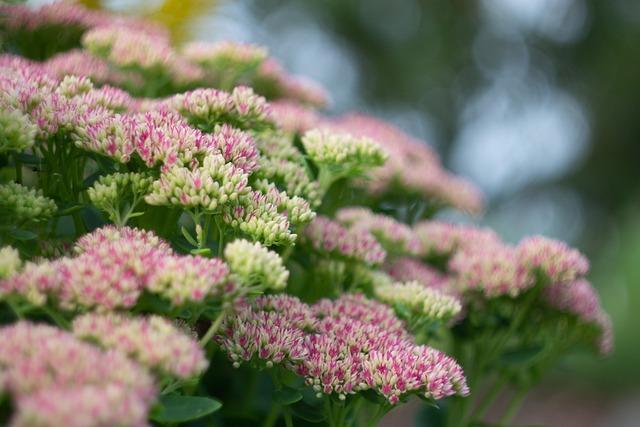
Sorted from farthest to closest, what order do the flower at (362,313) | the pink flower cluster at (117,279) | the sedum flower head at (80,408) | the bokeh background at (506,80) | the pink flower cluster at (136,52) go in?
the bokeh background at (506,80)
the pink flower cluster at (136,52)
the flower at (362,313)
the pink flower cluster at (117,279)
the sedum flower head at (80,408)

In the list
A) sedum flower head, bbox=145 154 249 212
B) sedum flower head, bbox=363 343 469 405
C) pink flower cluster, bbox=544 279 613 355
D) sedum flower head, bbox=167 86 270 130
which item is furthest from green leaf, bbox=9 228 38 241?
pink flower cluster, bbox=544 279 613 355

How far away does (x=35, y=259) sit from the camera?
65cm

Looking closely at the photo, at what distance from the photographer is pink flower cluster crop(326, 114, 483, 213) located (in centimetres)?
111

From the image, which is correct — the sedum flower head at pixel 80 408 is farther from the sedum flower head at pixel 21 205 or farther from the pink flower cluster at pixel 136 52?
the pink flower cluster at pixel 136 52

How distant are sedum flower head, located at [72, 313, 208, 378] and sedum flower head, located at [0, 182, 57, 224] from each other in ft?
0.59

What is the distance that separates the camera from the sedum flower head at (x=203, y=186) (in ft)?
2.21

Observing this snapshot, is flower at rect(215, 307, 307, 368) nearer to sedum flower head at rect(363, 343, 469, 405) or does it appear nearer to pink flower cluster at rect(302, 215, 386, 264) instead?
sedum flower head at rect(363, 343, 469, 405)

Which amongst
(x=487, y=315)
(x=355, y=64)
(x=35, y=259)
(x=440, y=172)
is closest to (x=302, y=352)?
(x=35, y=259)

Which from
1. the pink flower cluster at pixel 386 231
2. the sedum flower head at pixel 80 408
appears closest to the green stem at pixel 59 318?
the sedum flower head at pixel 80 408

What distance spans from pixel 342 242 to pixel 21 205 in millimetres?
375

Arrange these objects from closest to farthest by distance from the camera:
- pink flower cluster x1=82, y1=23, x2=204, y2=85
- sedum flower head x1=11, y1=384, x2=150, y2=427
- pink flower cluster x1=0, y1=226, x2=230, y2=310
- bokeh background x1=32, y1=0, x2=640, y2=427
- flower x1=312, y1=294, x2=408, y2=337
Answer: sedum flower head x1=11, y1=384, x2=150, y2=427
pink flower cluster x1=0, y1=226, x2=230, y2=310
flower x1=312, y1=294, x2=408, y2=337
pink flower cluster x1=82, y1=23, x2=204, y2=85
bokeh background x1=32, y1=0, x2=640, y2=427

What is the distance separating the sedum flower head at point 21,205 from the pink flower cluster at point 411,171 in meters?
0.47

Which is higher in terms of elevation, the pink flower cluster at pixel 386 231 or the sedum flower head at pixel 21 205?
the pink flower cluster at pixel 386 231

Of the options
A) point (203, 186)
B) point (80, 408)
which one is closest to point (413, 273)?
point (203, 186)
